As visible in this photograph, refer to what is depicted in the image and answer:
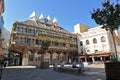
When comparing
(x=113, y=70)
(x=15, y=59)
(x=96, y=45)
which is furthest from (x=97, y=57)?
(x=113, y=70)

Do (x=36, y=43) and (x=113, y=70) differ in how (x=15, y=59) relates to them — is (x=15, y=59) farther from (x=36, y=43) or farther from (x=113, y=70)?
(x=113, y=70)

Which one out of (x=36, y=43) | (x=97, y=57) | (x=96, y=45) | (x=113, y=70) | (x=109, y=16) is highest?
(x=36, y=43)

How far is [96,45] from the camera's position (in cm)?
4488

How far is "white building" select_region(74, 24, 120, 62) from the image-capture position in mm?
41969

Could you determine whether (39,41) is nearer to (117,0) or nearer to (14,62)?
(14,62)

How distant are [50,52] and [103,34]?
17.1 metres

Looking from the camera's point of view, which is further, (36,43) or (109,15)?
(36,43)

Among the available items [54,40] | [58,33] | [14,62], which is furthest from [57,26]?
[14,62]

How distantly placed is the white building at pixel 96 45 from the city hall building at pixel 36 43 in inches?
132

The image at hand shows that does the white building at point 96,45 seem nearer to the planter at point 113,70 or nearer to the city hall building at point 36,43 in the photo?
the city hall building at point 36,43

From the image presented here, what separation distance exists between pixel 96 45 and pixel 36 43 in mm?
18767

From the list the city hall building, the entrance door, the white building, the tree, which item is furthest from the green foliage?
the entrance door

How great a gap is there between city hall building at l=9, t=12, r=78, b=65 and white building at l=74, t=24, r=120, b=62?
3.34 meters

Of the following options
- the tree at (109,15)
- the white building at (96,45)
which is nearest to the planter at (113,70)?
the tree at (109,15)
